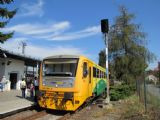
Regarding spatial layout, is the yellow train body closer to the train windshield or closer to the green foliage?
the train windshield

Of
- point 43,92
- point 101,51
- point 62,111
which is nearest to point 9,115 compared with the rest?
point 43,92

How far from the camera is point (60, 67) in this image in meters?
17.2

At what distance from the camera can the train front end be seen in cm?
1623

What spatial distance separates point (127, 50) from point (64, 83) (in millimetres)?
22135

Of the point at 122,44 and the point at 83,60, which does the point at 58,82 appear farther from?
the point at 122,44

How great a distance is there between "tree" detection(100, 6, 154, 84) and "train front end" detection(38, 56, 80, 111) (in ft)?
66.3

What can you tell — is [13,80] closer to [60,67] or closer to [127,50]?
[127,50]

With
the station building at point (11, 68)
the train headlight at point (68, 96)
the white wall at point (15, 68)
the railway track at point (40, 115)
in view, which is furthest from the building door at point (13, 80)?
the train headlight at point (68, 96)

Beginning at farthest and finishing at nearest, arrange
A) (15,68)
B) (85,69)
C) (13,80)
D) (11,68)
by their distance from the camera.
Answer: (13,80) < (15,68) < (11,68) < (85,69)

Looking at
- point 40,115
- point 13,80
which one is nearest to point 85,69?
point 40,115

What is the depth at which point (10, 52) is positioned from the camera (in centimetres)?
3153

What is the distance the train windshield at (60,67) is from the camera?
16.7m

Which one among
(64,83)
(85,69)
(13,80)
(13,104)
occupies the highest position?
(85,69)

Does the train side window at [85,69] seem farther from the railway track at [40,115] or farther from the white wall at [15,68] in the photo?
the white wall at [15,68]
